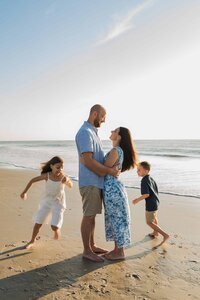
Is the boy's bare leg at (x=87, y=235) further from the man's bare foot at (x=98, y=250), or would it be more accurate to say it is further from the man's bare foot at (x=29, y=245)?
the man's bare foot at (x=29, y=245)

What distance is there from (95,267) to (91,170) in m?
1.21

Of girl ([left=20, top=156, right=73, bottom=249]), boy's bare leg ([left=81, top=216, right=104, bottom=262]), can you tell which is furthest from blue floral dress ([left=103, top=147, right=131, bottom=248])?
girl ([left=20, top=156, right=73, bottom=249])

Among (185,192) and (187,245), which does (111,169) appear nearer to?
(187,245)

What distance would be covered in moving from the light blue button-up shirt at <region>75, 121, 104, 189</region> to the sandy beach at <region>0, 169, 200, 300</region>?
1047 millimetres

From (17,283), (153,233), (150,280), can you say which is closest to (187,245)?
(153,233)

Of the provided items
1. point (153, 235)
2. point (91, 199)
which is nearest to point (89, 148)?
point (91, 199)

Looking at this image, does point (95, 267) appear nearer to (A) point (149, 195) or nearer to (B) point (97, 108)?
(A) point (149, 195)

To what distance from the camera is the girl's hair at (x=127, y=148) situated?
4.49 metres

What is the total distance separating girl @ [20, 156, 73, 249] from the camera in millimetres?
4795

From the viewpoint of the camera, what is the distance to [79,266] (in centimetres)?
412

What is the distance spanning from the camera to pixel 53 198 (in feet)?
16.1

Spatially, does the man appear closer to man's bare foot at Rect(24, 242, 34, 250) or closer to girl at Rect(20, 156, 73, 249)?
girl at Rect(20, 156, 73, 249)

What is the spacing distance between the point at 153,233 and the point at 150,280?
1.88 m

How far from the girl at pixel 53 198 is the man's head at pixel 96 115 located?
889 millimetres
